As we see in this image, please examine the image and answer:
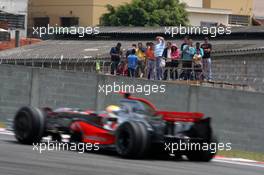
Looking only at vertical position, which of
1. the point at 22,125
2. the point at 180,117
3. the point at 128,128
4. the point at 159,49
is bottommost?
the point at 22,125

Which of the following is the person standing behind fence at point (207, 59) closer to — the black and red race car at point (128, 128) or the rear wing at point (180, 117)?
the black and red race car at point (128, 128)

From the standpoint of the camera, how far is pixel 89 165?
49.5ft

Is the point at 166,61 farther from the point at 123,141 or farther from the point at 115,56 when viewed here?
the point at 123,141

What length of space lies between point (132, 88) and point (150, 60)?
125 centimetres

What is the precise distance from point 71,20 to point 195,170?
50.6 m

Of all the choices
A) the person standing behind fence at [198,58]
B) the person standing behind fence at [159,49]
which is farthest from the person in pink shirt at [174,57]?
the person standing behind fence at [198,58]

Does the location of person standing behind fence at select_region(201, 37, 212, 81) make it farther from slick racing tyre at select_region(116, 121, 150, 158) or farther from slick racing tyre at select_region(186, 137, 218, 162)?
slick racing tyre at select_region(116, 121, 150, 158)

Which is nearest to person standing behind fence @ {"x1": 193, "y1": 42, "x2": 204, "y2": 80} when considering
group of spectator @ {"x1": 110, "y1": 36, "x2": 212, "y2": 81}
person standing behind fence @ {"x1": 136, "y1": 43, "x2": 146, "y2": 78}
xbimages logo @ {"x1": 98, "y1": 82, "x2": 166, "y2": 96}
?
group of spectator @ {"x1": 110, "y1": 36, "x2": 212, "y2": 81}

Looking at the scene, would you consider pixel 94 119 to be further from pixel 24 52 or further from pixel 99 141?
pixel 24 52

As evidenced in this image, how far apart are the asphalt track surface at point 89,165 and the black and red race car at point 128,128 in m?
0.29

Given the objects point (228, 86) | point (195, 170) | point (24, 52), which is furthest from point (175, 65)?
point (24, 52)

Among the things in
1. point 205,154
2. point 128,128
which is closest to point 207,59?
point 205,154

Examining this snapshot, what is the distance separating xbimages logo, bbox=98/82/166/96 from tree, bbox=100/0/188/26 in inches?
1191

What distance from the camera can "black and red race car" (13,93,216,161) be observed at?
1681 centimetres
